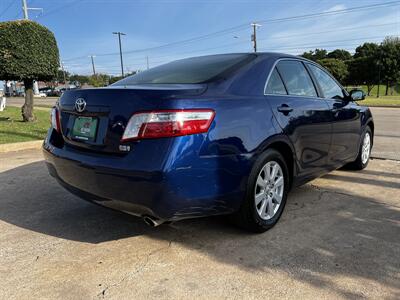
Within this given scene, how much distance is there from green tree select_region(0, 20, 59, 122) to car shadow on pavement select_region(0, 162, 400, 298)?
7.46m

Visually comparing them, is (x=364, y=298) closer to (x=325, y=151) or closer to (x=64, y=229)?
(x=325, y=151)

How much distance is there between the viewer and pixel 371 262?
2809 millimetres

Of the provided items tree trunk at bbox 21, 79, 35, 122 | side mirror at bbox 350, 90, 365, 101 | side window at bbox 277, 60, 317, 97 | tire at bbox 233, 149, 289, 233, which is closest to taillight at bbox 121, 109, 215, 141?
tire at bbox 233, 149, 289, 233

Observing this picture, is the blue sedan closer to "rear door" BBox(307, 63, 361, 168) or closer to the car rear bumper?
the car rear bumper

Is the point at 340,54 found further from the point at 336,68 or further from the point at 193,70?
the point at 193,70

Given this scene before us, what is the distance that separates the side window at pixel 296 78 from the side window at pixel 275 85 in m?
0.09

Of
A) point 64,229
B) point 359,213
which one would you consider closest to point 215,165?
point 64,229

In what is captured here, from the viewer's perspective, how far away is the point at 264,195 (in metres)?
3.28

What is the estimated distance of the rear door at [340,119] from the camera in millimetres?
4363

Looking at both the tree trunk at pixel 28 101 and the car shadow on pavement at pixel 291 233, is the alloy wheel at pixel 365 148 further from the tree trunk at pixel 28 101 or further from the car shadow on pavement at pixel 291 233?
the tree trunk at pixel 28 101

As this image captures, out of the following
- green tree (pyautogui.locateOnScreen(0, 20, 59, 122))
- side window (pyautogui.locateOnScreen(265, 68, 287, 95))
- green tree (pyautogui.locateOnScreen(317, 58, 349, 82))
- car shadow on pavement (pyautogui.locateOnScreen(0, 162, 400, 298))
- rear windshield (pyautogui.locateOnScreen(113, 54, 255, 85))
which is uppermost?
green tree (pyautogui.locateOnScreen(317, 58, 349, 82))

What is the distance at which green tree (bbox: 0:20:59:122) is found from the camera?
10727mm

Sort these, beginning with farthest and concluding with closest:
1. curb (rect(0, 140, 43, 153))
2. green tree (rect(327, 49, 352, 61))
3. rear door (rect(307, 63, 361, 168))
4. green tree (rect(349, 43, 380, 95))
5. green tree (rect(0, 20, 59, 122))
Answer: green tree (rect(327, 49, 352, 61))
green tree (rect(349, 43, 380, 95))
green tree (rect(0, 20, 59, 122))
curb (rect(0, 140, 43, 153))
rear door (rect(307, 63, 361, 168))

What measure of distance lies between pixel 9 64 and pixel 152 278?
10056 millimetres
